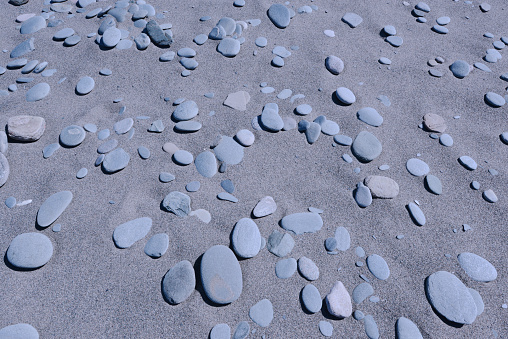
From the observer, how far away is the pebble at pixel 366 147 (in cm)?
137

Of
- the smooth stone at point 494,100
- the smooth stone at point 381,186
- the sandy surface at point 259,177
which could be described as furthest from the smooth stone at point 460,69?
the smooth stone at point 381,186

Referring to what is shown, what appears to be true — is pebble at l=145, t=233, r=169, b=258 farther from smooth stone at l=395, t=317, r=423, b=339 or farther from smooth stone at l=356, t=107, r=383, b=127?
smooth stone at l=356, t=107, r=383, b=127

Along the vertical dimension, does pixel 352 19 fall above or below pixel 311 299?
above

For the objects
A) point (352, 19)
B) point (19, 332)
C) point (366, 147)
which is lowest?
point (19, 332)

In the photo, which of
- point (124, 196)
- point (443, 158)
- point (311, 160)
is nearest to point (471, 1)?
point (443, 158)

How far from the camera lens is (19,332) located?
96cm

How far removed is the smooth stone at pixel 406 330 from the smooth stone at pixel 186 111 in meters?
1.02

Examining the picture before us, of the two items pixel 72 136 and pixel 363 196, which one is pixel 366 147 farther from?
pixel 72 136

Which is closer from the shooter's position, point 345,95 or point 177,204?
point 177,204

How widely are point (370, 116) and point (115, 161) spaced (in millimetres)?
1011

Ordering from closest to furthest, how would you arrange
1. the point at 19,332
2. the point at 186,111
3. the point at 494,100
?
1. the point at 19,332
2. the point at 186,111
3. the point at 494,100

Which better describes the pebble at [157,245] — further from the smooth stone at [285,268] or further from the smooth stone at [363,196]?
the smooth stone at [363,196]

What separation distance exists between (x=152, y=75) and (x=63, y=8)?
79cm

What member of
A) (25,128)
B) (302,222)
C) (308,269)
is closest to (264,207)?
(302,222)
